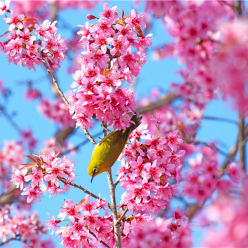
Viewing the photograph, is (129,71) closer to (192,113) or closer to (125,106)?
(125,106)

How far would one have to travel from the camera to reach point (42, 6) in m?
12.1

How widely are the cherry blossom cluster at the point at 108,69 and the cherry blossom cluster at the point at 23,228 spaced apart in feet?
11.4

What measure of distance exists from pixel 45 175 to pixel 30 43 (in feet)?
5.54

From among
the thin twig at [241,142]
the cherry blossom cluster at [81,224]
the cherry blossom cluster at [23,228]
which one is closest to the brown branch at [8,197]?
the cherry blossom cluster at [23,228]

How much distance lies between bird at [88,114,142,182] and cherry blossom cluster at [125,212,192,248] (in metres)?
1.08

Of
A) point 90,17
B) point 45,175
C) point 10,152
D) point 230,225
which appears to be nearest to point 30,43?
point 90,17

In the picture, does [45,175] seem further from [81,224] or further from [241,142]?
[241,142]

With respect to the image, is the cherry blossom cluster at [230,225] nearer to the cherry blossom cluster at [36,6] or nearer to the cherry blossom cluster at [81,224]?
the cherry blossom cluster at [81,224]

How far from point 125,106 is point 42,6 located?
1009 centimetres

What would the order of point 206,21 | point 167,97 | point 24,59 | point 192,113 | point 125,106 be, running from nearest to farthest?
point 206,21
point 125,106
point 24,59
point 192,113
point 167,97

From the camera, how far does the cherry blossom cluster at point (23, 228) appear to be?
20.3 feet

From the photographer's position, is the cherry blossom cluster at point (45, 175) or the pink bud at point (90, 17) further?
the pink bud at point (90, 17)

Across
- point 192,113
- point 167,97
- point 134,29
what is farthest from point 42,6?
point 134,29

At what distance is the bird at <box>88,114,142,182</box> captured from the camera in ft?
13.9
